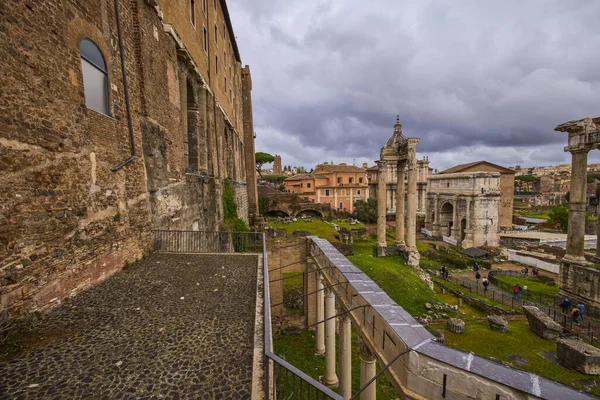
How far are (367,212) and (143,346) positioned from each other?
40.4 metres

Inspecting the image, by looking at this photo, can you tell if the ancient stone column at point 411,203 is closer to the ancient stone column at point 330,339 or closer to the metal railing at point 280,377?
the ancient stone column at point 330,339

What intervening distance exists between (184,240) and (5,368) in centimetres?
670

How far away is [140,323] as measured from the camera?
4.35 metres

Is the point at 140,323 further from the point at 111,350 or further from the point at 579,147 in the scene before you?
the point at 579,147

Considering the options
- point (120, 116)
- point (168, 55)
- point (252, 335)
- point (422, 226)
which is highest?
point (168, 55)

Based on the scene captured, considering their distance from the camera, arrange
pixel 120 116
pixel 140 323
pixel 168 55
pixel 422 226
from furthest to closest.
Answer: pixel 422 226 < pixel 168 55 < pixel 120 116 < pixel 140 323

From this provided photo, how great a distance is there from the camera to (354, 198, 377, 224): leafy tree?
4203cm

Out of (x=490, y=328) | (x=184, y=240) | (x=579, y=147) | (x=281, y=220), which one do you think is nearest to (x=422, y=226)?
(x=281, y=220)

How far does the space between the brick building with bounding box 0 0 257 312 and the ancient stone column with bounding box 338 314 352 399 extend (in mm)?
5544

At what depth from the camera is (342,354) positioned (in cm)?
705

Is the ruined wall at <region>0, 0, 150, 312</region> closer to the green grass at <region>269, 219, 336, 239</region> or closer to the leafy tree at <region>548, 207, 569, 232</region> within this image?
the green grass at <region>269, 219, 336, 239</region>

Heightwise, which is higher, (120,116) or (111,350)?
(120,116)

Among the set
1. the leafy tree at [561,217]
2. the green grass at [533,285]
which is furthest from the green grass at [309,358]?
the leafy tree at [561,217]

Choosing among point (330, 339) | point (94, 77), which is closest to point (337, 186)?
point (330, 339)
